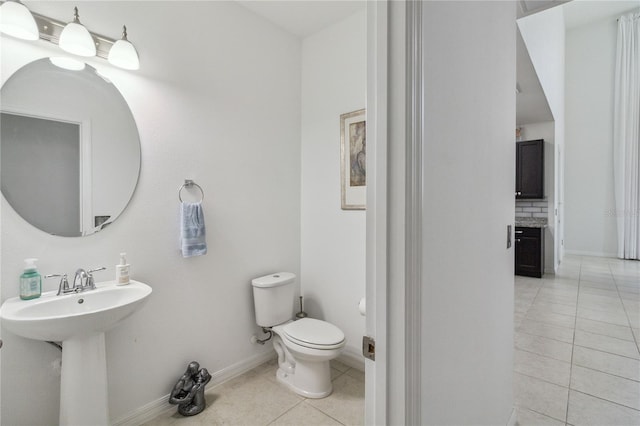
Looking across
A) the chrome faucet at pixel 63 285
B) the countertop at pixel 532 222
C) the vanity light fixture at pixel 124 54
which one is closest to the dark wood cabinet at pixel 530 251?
the countertop at pixel 532 222

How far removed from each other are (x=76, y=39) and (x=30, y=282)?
118cm

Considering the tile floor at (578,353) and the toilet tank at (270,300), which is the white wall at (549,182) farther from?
the toilet tank at (270,300)

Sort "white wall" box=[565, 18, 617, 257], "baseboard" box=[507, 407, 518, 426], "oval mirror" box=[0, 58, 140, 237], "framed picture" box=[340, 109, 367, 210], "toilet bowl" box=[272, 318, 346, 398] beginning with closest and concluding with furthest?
"oval mirror" box=[0, 58, 140, 237], "baseboard" box=[507, 407, 518, 426], "toilet bowl" box=[272, 318, 346, 398], "framed picture" box=[340, 109, 367, 210], "white wall" box=[565, 18, 617, 257]

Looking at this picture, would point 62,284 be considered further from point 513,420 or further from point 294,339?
point 513,420

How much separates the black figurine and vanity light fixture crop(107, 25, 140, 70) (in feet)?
6.02

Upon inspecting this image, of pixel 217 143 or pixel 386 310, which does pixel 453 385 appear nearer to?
pixel 386 310

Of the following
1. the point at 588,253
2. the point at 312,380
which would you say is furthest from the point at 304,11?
the point at 588,253

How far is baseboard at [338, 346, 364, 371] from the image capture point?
245 cm

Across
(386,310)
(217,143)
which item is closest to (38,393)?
(217,143)

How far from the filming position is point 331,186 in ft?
8.63

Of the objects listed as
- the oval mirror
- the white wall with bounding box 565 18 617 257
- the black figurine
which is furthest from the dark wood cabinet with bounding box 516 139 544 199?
the oval mirror

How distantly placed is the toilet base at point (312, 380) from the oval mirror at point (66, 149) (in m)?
1.51

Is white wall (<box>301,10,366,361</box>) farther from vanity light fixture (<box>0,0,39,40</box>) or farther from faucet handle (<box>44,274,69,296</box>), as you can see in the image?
vanity light fixture (<box>0,0,39,40</box>)

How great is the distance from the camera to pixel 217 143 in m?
2.21
